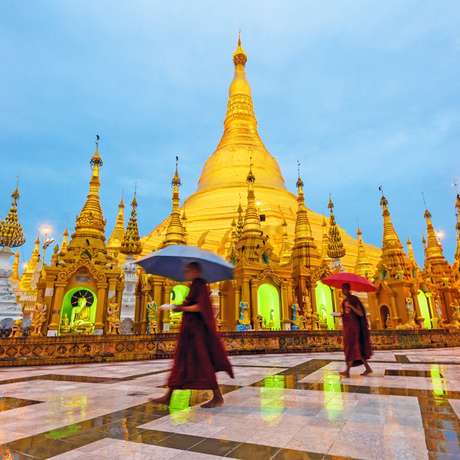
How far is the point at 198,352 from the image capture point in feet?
14.6

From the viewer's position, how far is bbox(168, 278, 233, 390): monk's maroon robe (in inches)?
171

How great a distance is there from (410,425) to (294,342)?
36.6ft

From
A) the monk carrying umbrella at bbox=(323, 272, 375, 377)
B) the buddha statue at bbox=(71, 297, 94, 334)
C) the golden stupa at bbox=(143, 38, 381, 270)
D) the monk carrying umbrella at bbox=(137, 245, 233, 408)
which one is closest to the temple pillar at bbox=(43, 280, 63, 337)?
the buddha statue at bbox=(71, 297, 94, 334)

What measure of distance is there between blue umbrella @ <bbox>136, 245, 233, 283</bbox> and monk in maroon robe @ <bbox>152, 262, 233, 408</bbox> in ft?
0.94

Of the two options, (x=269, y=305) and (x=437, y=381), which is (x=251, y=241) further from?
(x=437, y=381)

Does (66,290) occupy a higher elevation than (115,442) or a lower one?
higher

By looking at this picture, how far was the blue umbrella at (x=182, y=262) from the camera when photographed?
4.64 metres

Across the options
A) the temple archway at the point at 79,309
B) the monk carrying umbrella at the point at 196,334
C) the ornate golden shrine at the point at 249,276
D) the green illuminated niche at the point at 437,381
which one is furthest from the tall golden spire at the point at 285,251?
the monk carrying umbrella at the point at 196,334

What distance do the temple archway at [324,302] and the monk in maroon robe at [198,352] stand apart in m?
19.0

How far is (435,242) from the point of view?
3119cm

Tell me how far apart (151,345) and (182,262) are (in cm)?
837

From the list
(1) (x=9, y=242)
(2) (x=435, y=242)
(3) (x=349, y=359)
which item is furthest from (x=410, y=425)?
(2) (x=435, y=242)

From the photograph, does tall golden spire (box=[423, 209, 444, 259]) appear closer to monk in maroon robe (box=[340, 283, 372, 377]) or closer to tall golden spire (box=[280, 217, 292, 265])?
tall golden spire (box=[280, 217, 292, 265])

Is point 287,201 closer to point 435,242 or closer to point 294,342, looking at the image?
point 435,242
